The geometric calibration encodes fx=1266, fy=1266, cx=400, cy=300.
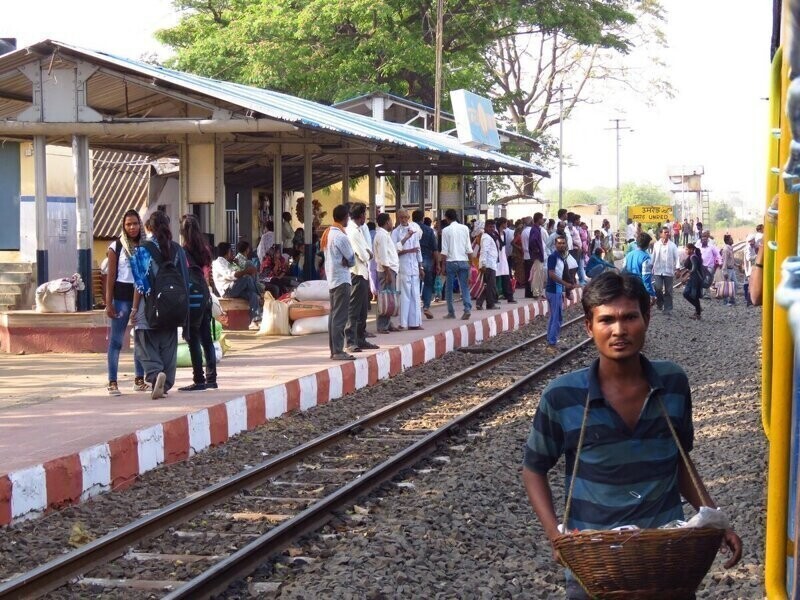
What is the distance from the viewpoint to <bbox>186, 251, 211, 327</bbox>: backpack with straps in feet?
36.8

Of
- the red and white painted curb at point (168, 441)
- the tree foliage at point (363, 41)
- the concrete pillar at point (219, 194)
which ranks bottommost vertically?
the red and white painted curb at point (168, 441)

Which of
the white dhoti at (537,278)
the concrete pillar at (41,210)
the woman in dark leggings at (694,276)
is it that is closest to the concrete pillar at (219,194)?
the concrete pillar at (41,210)

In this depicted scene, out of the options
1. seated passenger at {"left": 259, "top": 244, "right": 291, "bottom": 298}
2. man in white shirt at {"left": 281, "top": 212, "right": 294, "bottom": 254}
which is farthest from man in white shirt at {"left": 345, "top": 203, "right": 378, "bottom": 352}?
man in white shirt at {"left": 281, "top": 212, "right": 294, "bottom": 254}

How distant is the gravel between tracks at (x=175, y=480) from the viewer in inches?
280

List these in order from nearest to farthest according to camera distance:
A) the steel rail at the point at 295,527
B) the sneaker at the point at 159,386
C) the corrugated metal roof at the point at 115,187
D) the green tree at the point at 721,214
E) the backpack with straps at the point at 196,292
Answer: the steel rail at the point at 295,527, the sneaker at the point at 159,386, the backpack with straps at the point at 196,292, the corrugated metal roof at the point at 115,187, the green tree at the point at 721,214

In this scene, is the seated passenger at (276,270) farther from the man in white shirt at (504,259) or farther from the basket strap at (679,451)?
the basket strap at (679,451)

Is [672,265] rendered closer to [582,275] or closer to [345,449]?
[582,275]

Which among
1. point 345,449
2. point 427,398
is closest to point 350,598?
point 345,449

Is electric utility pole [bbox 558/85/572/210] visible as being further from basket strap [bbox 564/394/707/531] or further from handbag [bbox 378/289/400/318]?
basket strap [bbox 564/394/707/531]

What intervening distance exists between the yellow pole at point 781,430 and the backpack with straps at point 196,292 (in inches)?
333

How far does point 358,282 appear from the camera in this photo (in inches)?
592

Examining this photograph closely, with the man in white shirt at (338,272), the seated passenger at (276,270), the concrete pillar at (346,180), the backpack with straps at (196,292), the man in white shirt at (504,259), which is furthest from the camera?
the man in white shirt at (504,259)

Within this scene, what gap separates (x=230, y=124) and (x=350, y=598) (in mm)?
10130

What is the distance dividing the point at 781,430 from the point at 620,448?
0.48 meters
